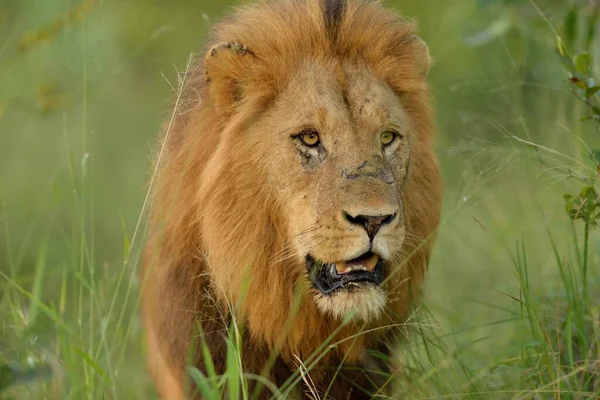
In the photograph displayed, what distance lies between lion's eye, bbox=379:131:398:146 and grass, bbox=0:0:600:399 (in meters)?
0.26

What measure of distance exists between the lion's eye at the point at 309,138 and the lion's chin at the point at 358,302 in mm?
581

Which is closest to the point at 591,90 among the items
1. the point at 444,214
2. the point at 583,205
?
the point at 583,205

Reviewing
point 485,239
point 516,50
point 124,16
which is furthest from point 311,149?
point 124,16

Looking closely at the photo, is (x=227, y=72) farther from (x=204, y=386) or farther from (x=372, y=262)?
(x=204, y=386)

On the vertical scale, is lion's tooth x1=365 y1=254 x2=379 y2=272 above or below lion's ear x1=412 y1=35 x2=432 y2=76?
below

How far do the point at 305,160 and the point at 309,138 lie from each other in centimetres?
9

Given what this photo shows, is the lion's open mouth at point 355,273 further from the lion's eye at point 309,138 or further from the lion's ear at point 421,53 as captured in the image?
the lion's ear at point 421,53

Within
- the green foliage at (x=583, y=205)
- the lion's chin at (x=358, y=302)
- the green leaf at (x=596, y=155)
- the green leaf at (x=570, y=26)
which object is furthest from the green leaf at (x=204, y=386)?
the green leaf at (x=570, y=26)

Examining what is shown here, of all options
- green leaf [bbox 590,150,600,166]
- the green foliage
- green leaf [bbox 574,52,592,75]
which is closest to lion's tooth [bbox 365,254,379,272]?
the green foliage

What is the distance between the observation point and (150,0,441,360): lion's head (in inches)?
156

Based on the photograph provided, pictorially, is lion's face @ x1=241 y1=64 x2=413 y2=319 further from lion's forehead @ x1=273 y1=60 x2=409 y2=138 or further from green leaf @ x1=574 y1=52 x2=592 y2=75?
green leaf @ x1=574 y1=52 x2=592 y2=75

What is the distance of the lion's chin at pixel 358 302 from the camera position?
153 inches

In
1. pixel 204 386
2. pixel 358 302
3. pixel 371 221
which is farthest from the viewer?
pixel 358 302

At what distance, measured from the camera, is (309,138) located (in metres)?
4.12
